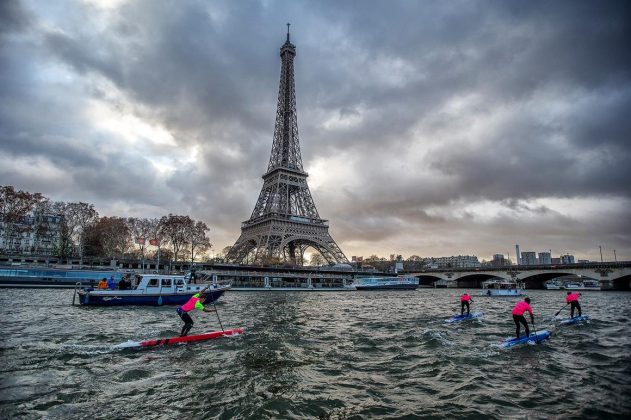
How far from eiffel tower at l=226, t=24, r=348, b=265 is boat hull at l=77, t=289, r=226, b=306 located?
53943 mm

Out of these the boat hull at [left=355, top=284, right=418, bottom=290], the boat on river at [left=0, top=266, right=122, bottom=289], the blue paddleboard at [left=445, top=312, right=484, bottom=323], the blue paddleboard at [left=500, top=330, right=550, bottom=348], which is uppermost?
the boat on river at [left=0, top=266, right=122, bottom=289]

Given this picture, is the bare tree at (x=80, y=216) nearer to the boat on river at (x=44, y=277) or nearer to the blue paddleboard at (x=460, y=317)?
the boat on river at (x=44, y=277)

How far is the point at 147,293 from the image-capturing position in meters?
36.8

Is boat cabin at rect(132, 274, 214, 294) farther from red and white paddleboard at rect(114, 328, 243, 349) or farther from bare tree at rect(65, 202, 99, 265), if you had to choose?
bare tree at rect(65, 202, 99, 265)

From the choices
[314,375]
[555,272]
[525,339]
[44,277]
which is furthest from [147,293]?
[555,272]

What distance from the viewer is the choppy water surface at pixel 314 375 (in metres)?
9.42

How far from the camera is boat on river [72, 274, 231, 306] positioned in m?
35.7

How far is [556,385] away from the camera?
11445 millimetres

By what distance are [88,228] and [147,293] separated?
244 ft

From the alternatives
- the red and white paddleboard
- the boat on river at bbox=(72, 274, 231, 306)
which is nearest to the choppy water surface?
the red and white paddleboard

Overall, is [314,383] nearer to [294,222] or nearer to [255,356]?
[255,356]

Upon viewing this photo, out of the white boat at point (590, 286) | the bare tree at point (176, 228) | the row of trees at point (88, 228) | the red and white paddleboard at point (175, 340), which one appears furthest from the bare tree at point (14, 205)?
the white boat at point (590, 286)

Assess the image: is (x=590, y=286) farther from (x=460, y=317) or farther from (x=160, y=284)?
(x=160, y=284)

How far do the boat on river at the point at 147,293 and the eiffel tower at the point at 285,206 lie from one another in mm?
53311
